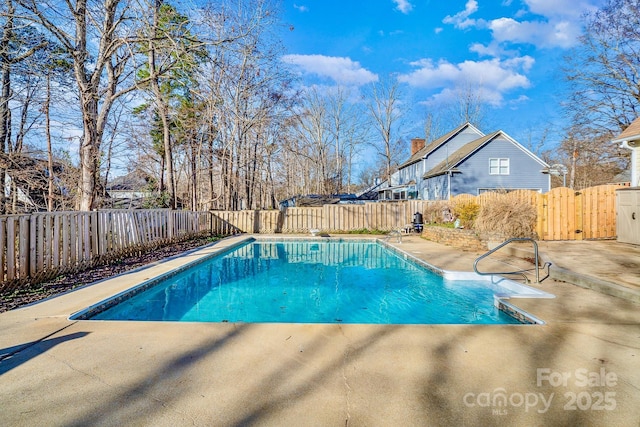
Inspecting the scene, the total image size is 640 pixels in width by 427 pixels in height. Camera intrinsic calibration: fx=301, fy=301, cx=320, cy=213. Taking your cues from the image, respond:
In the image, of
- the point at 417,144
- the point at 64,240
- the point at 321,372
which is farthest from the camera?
the point at 417,144

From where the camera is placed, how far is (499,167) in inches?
735

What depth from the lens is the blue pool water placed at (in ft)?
13.7

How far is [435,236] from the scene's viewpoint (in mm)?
10625

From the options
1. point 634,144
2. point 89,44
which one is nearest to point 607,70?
point 634,144

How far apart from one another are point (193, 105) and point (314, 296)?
39.8 ft

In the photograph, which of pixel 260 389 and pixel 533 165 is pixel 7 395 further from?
pixel 533 165

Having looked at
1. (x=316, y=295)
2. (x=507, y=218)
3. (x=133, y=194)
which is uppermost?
(x=133, y=194)

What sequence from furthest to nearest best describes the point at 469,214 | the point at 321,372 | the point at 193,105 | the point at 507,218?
the point at 193,105 → the point at 469,214 → the point at 507,218 → the point at 321,372

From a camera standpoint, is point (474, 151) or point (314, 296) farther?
point (474, 151)

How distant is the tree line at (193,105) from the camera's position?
6828mm

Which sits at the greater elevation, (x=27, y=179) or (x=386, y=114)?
(x=386, y=114)

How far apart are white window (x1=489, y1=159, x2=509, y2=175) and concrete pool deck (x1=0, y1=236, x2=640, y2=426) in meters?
17.3

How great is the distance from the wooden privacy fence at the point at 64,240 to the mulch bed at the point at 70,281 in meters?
0.15

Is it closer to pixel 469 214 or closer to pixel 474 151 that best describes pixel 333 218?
pixel 469 214
